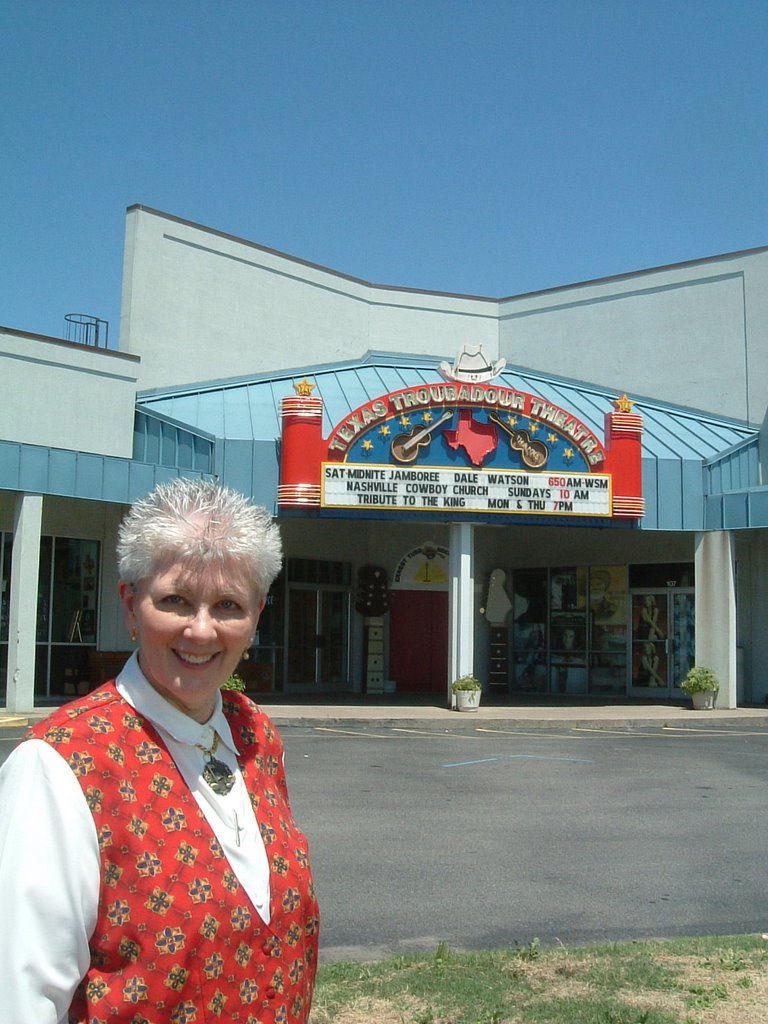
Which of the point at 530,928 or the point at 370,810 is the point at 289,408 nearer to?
the point at 370,810

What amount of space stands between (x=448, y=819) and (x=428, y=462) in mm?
12595

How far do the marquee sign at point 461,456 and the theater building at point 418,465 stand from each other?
0.05 metres

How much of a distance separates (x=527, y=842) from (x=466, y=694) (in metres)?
12.9

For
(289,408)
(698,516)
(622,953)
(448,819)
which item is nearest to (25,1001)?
(622,953)

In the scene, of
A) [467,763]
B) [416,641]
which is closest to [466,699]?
[416,641]

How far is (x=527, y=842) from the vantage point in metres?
10.0

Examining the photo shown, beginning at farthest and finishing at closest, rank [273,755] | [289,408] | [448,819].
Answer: [289,408], [448,819], [273,755]

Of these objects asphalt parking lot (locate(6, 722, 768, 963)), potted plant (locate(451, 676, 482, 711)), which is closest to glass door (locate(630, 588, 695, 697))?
potted plant (locate(451, 676, 482, 711))

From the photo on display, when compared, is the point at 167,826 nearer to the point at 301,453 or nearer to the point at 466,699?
the point at 301,453

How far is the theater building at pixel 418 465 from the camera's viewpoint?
2284 cm

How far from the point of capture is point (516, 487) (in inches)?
914

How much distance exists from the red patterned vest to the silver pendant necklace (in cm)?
9

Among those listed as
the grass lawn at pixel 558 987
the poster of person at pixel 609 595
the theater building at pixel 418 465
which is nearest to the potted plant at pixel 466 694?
the theater building at pixel 418 465

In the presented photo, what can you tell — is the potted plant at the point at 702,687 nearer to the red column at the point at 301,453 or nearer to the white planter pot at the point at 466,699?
the white planter pot at the point at 466,699
